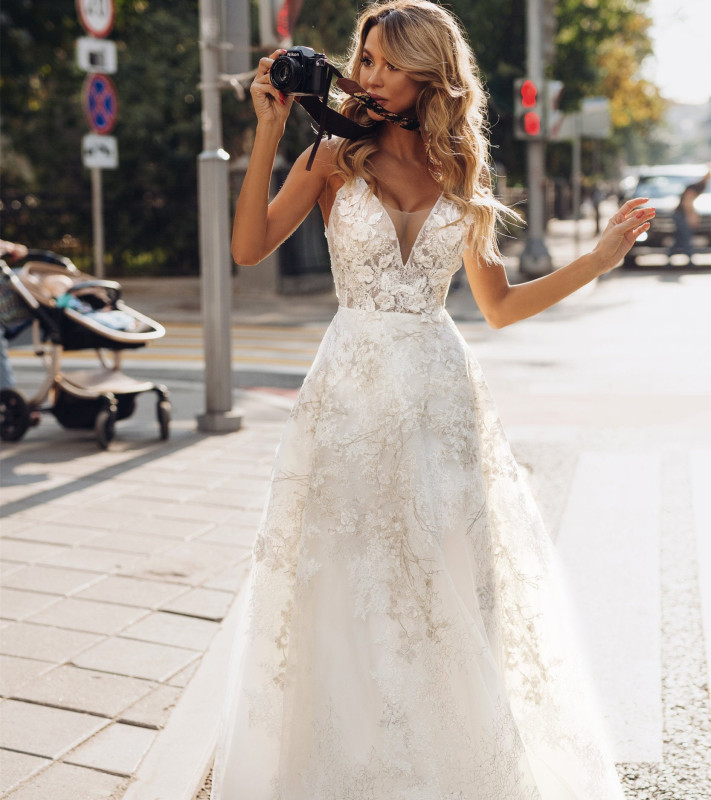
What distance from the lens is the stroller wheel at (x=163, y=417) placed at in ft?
23.8

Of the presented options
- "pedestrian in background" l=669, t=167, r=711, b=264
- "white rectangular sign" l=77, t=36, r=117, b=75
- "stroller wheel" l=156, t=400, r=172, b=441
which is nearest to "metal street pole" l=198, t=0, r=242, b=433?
"stroller wheel" l=156, t=400, r=172, b=441

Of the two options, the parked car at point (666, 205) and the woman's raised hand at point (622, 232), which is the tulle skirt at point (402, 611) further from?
the parked car at point (666, 205)

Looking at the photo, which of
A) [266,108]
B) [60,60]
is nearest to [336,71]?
[266,108]

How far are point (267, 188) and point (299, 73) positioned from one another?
26cm

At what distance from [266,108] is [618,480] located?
430 centimetres

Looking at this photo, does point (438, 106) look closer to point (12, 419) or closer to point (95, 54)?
point (12, 419)

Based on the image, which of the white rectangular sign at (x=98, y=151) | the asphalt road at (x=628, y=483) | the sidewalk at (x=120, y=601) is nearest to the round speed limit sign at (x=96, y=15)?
the white rectangular sign at (x=98, y=151)

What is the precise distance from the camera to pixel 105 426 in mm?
6992

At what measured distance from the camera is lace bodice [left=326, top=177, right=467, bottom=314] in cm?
248

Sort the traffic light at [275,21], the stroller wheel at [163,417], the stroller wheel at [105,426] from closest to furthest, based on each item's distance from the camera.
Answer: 1. the stroller wheel at [105,426]
2. the stroller wheel at [163,417]
3. the traffic light at [275,21]

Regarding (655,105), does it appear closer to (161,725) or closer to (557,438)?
(557,438)

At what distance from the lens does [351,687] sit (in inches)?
95.2

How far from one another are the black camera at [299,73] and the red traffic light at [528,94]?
16.2m

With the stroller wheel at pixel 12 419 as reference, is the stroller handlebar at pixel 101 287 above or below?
above
